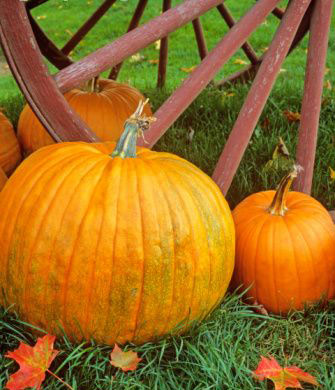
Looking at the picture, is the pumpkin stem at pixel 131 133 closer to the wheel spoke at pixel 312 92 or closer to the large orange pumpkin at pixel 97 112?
the wheel spoke at pixel 312 92

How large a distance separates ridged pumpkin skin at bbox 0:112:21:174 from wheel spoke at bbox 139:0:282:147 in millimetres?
1004

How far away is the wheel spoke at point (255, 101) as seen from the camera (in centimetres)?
204

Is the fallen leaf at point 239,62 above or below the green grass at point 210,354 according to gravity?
above

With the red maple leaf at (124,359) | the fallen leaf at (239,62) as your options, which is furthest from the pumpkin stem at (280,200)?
the fallen leaf at (239,62)

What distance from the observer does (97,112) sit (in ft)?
8.91

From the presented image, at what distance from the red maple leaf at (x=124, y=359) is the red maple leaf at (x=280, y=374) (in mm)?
305

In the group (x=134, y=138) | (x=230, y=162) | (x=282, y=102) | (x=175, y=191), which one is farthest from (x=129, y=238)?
(x=282, y=102)

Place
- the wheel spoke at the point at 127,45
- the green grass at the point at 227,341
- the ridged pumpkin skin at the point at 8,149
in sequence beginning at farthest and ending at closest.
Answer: the ridged pumpkin skin at the point at 8,149
the wheel spoke at the point at 127,45
the green grass at the point at 227,341

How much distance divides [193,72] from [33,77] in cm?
53

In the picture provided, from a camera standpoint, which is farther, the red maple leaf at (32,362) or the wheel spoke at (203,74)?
the wheel spoke at (203,74)

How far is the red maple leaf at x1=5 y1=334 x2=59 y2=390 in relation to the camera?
1429mm

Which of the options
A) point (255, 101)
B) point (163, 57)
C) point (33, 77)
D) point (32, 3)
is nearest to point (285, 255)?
point (255, 101)

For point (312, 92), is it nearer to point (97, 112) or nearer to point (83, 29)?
point (97, 112)

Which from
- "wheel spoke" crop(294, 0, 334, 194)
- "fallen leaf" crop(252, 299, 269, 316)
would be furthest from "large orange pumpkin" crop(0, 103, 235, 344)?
"wheel spoke" crop(294, 0, 334, 194)
